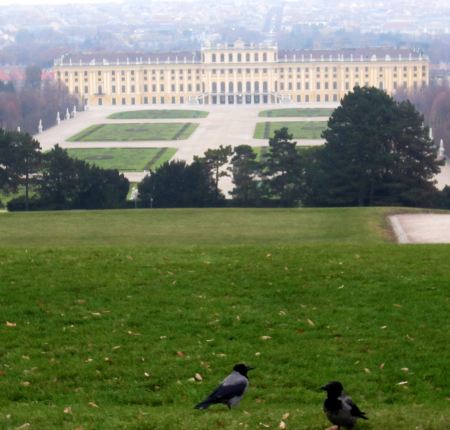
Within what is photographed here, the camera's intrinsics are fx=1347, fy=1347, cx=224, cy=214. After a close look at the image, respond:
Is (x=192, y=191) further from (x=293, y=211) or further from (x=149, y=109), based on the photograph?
(x=149, y=109)

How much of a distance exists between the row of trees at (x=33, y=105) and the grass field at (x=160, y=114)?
11.4 ft

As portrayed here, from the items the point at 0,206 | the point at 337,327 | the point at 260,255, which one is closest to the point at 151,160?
the point at 0,206

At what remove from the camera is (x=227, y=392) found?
26.2ft

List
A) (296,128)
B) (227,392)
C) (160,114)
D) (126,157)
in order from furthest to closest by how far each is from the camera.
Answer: (160,114) → (296,128) → (126,157) → (227,392)

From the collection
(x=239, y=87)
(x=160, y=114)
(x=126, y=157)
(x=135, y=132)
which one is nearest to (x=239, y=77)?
(x=239, y=87)

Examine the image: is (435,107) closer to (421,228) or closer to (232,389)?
(421,228)

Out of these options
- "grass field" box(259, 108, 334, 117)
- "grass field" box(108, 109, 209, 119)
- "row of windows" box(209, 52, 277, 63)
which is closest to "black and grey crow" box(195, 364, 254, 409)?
"grass field" box(259, 108, 334, 117)

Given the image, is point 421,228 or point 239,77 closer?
point 421,228

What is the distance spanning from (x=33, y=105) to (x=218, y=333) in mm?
65484

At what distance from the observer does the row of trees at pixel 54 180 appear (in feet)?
105

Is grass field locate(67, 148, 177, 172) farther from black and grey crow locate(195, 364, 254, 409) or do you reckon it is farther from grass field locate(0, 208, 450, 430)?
black and grey crow locate(195, 364, 254, 409)

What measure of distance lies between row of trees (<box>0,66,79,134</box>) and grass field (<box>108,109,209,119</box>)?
347cm

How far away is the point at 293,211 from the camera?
24.7m

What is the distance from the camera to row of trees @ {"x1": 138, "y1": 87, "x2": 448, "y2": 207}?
31.5 metres
